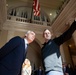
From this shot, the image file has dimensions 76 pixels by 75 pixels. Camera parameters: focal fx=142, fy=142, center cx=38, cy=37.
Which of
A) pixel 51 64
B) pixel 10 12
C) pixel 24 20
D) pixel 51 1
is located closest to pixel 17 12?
pixel 10 12

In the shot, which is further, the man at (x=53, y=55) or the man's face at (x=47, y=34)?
the man's face at (x=47, y=34)

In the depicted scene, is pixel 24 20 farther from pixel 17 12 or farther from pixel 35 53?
pixel 35 53

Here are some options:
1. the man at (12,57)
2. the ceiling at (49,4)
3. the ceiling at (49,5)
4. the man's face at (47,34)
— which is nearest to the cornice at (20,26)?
the ceiling at (49,4)

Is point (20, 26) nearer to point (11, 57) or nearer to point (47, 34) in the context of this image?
point (47, 34)

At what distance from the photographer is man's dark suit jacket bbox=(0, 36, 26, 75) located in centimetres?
164

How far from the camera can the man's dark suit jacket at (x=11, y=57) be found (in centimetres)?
164

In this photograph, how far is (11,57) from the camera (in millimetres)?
1711

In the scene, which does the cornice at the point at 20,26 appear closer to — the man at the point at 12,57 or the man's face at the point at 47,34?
the man's face at the point at 47,34

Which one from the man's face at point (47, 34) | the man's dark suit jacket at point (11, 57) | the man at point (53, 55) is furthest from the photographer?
the man's face at point (47, 34)

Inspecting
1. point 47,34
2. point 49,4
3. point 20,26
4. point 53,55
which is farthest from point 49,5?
point 53,55

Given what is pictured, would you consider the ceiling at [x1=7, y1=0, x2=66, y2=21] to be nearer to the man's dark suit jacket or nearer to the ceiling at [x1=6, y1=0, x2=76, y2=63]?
the ceiling at [x1=6, y1=0, x2=76, y2=63]

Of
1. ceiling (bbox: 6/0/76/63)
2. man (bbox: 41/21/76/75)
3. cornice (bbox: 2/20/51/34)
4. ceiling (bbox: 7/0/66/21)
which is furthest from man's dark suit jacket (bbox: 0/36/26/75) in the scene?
ceiling (bbox: 7/0/66/21)

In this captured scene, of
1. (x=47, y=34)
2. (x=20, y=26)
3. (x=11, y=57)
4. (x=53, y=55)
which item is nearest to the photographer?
(x=11, y=57)

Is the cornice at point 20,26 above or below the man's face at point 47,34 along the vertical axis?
above
